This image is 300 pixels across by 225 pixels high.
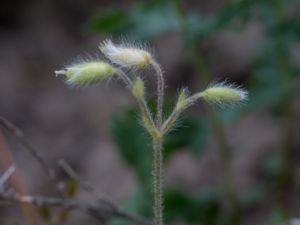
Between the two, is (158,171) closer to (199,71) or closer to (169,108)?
(169,108)

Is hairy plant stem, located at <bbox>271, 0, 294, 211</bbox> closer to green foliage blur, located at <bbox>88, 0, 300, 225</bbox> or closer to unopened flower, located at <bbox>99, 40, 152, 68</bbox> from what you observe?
green foliage blur, located at <bbox>88, 0, 300, 225</bbox>

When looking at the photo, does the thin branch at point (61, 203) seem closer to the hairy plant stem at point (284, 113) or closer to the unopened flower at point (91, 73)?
the unopened flower at point (91, 73)

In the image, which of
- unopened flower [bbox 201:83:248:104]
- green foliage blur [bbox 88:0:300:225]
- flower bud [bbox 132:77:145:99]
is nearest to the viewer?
flower bud [bbox 132:77:145:99]

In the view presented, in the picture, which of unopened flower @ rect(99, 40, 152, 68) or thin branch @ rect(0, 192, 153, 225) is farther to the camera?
thin branch @ rect(0, 192, 153, 225)

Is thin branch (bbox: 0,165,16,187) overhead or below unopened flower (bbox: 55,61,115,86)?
below

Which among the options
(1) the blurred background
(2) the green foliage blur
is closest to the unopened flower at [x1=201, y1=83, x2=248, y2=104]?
(1) the blurred background

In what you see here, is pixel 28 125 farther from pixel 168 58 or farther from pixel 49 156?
pixel 168 58

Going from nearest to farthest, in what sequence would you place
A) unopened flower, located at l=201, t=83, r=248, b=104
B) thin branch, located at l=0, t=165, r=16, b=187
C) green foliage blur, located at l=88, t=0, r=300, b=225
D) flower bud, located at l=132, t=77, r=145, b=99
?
flower bud, located at l=132, t=77, r=145, b=99 → unopened flower, located at l=201, t=83, r=248, b=104 → thin branch, located at l=0, t=165, r=16, b=187 → green foliage blur, located at l=88, t=0, r=300, b=225
